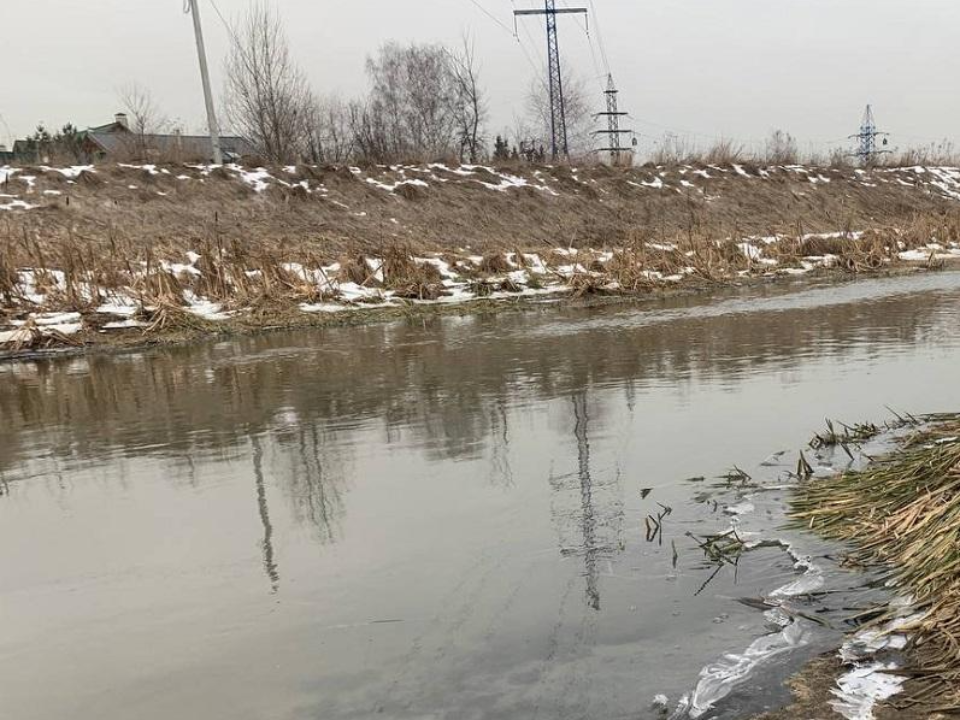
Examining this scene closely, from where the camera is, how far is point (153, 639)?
313cm

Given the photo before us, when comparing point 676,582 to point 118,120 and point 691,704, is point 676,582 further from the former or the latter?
point 118,120

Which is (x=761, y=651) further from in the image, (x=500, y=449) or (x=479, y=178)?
(x=479, y=178)

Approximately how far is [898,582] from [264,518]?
10.3 ft

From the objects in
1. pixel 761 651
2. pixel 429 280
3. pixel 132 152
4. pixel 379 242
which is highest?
pixel 132 152

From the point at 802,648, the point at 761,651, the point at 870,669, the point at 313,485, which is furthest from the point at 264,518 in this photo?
the point at 870,669

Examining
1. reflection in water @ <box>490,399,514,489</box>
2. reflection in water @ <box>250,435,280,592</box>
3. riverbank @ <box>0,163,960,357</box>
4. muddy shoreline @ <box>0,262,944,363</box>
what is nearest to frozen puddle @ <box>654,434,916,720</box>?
reflection in water @ <box>490,399,514,489</box>

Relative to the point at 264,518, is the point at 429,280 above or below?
above

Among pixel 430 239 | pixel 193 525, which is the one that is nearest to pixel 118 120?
pixel 430 239

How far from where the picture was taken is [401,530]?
13.5ft

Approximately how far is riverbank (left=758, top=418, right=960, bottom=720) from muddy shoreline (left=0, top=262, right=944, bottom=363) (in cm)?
1045

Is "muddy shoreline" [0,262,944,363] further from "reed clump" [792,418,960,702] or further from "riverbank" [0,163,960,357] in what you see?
"reed clump" [792,418,960,702]

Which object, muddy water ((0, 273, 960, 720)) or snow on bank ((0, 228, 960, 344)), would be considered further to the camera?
snow on bank ((0, 228, 960, 344))

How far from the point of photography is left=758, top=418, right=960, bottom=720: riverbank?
7.66 ft

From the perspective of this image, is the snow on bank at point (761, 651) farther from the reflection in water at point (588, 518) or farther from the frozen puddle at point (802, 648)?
the reflection in water at point (588, 518)
